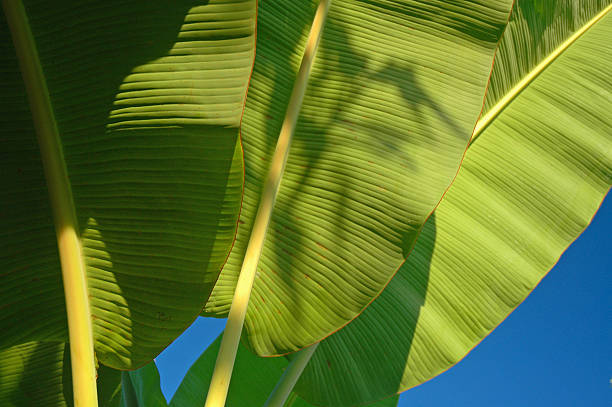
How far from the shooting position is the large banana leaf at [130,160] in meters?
0.59

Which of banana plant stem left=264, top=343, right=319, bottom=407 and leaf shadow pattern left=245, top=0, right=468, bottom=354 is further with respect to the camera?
banana plant stem left=264, top=343, right=319, bottom=407

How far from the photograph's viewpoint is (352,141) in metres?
0.85

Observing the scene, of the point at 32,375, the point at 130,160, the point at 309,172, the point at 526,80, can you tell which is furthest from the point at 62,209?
the point at 526,80

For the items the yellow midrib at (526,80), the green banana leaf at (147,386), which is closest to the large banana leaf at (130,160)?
the yellow midrib at (526,80)

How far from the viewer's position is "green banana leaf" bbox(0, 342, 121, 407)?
3.20ft

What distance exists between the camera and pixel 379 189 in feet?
2.69

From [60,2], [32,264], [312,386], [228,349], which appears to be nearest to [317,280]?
[228,349]

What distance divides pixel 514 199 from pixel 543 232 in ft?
0.34

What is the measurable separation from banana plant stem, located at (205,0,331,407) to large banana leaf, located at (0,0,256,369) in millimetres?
91

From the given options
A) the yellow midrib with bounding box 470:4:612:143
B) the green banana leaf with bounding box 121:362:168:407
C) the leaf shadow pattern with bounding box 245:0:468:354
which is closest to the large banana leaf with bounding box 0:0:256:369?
the leaf shadow pattern with bounding box 245:0:468:354

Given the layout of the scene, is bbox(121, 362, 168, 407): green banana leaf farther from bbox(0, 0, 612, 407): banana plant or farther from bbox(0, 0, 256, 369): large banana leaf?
bbox(0, 0, 256, 369): large banana leaf

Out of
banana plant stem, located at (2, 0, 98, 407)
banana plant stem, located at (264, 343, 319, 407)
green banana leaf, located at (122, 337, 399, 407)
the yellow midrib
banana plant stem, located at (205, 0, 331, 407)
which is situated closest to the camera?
banana plant stem, located at (2, 0, 98, 407)

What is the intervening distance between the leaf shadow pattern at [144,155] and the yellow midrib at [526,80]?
2.24 ft

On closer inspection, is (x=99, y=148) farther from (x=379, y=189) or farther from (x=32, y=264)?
(x=379, y=189)
